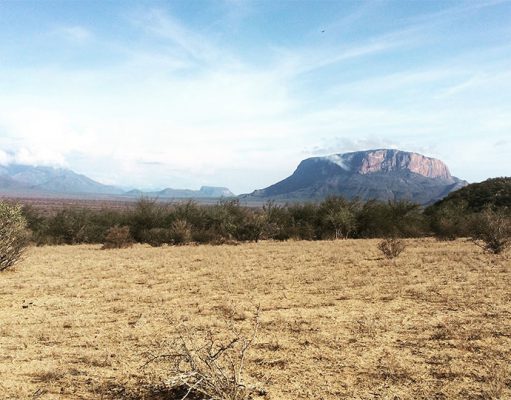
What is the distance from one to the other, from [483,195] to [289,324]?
40739mm

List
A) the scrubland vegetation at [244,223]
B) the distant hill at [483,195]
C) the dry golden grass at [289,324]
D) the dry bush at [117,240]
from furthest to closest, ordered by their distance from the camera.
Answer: the distant hill at [483,195], the scrubland vegetation at [244,223], the dry bush at [117,240], the dry golden grass at [289,324]

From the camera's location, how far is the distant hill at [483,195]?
38228 mm

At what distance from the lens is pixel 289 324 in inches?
303

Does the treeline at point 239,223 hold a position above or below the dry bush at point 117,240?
above

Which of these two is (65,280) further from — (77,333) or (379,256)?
(379,256)

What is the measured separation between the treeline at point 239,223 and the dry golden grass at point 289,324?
1155cm

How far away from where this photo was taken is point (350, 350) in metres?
6.27

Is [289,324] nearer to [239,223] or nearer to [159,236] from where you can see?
[159,236]

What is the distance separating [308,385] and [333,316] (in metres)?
3.17

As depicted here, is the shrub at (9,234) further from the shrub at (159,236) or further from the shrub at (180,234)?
the shrub at (180,234)

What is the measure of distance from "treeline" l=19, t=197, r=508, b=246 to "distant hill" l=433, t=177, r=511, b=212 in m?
9.30

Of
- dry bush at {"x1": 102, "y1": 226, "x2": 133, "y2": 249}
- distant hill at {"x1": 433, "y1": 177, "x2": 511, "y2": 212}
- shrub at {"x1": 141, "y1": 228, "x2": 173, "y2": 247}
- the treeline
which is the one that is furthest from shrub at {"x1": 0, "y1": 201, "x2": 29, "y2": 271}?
distant hill at {"x1": 433, "y1": 177, "x2": 511, "y2": 212}

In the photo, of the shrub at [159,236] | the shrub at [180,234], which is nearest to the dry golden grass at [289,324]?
the shrub at [180,234]

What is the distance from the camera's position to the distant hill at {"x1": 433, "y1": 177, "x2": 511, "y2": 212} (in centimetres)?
3823
